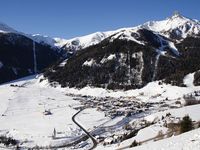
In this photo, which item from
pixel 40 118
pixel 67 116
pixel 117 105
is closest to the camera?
pixel 40 118

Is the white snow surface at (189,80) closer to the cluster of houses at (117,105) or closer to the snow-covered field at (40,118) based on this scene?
the cluster of houses at (117,105)

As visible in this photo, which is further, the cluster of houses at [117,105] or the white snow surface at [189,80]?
the white snow surface at [189,80]

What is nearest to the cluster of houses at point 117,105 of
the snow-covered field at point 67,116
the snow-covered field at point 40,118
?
the snow-covered field at point 67,116

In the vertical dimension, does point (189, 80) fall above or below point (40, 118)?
above

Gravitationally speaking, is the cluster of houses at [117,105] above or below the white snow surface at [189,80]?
below

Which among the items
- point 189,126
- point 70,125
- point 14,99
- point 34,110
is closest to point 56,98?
point 14,99

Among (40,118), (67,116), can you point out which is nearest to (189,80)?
(67,116)

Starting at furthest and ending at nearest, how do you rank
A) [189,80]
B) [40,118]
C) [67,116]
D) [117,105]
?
[189,80]
[117,105]
[67,116]
[40,118]

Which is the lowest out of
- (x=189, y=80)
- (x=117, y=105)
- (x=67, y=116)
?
(x=67, y=116)

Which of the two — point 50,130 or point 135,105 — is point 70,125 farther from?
point 135,105

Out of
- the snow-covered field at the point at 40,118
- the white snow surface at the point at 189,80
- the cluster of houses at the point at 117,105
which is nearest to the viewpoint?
the snow-covered field at the point at 40,118

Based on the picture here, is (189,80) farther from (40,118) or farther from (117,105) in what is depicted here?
(40,118)
